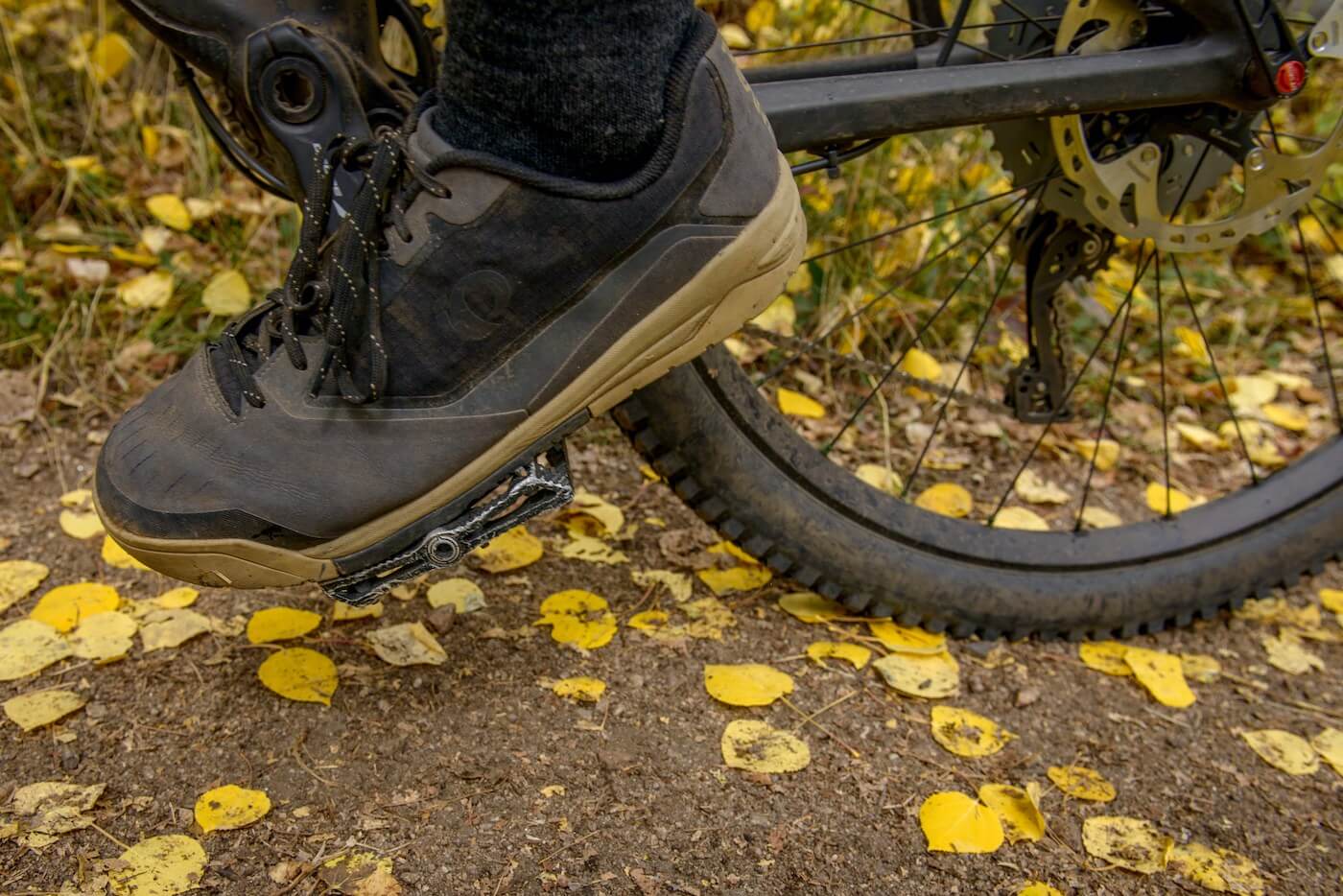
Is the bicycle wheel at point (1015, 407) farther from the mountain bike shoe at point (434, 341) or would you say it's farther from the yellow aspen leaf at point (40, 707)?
the yellow aspen leaf at point (40, 707)

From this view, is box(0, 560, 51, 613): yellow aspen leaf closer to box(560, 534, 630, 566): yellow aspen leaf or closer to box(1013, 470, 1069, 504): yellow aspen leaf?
box(560, 534, 630, 566): yellow aspen leaf

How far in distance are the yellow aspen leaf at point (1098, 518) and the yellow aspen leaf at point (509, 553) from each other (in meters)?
0.95

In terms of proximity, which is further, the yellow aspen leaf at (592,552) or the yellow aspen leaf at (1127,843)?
the yellow aspen leaf at (592,552)

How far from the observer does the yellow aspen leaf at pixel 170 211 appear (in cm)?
211

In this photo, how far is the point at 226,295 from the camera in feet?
6.51

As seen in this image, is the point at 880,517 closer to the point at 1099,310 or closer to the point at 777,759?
the point at 777,759

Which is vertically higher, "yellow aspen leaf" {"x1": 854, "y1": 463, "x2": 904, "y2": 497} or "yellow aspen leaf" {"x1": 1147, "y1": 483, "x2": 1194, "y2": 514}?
"yellow aspen leaf" {"x1": 1147, "y1": 483, "x2": 1194, "y2": 514}

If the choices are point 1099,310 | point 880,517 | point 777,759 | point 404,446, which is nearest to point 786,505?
point 880,517

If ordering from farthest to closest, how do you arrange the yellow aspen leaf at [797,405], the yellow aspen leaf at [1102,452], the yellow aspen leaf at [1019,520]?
the yellow aspen leaf at [1102,452] → the yellow aspen leaf at [797,405] → the yellow aspen leaf at [1019,520]

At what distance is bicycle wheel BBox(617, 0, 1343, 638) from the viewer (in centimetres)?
130

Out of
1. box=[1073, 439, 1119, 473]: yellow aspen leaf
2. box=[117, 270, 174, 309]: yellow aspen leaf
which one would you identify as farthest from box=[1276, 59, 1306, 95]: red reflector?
box=[117, 270, 174, 309]: yellow aspen leaf

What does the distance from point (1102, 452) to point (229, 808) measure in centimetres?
168

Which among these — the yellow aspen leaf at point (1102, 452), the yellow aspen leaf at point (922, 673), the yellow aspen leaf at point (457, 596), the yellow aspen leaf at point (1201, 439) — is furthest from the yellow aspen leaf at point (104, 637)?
the yellow aspen leaf at point (1201, 439)

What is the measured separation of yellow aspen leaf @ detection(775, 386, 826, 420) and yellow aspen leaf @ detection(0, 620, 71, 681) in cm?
111
